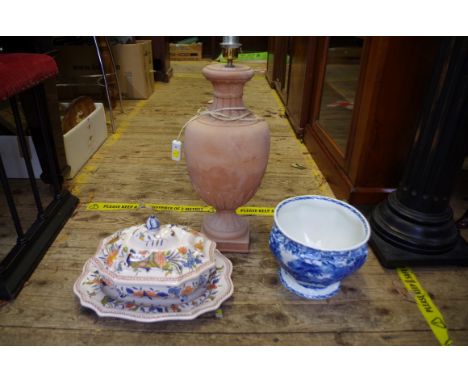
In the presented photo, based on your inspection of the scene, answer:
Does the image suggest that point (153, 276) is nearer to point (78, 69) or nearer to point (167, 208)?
point (167, 208)

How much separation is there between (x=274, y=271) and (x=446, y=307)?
20.8 inches

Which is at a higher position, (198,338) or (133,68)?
(133,68)

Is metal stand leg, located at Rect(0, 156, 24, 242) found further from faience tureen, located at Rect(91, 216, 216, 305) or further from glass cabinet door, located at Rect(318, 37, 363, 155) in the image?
glass cabinet door, located at Rect(318, 37, 363, 155)

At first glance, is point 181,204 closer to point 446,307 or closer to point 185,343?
point 185,343

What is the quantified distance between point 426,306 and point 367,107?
730 mm

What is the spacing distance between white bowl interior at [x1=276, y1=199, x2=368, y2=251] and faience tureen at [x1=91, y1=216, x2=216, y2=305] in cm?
33

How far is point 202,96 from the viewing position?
3361 mm

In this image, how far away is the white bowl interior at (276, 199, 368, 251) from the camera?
120 centimetres

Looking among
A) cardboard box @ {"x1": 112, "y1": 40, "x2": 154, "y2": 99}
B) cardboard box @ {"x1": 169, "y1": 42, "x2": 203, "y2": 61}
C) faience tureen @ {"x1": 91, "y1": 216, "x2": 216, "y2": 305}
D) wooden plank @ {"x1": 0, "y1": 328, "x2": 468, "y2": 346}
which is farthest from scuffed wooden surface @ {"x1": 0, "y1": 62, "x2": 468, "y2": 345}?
cardboard box @ {"x1": 169, "y1": 42, "x2": 203, "y2": 61}

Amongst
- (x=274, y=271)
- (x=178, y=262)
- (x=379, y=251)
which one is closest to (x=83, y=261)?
(x=178, y=262)

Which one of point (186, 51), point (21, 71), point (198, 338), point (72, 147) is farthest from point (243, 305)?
point (186, 51)

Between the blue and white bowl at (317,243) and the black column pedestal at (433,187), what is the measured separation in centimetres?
23

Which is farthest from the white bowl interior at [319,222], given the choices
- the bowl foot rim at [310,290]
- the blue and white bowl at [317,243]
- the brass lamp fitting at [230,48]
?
the brass lamp fitting at [230,48]

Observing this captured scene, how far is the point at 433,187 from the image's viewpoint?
49.5 inches
